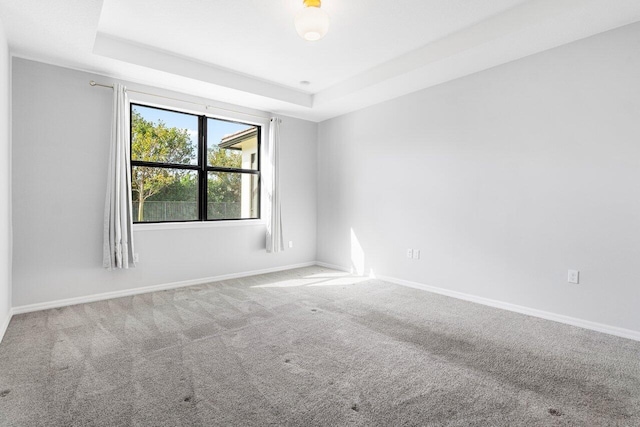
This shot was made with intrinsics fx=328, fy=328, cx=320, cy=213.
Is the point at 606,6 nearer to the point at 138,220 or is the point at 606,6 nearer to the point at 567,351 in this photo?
the point at 567,351

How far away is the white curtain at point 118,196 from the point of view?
3537 millimetres

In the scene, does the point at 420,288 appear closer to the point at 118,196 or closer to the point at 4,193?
the point at 118,196

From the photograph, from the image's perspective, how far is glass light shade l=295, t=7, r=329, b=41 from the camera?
7.94ft

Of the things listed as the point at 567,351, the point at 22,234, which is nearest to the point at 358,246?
the point at 567,351

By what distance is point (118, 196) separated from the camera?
11.7ft

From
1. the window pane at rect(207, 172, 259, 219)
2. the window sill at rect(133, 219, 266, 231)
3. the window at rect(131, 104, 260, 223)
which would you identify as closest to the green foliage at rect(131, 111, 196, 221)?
the window at rect(131, 104, 260, 223)

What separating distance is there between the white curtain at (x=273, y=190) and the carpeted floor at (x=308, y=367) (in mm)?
1604

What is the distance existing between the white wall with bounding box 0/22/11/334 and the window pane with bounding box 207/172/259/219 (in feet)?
6.59

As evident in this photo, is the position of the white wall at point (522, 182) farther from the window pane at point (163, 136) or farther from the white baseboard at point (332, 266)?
the window pane at point (163, 136)

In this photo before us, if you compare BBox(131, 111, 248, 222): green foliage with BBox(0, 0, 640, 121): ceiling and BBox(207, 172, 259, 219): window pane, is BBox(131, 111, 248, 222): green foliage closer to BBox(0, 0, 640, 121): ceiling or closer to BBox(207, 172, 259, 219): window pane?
BBox(207, 172, 259, 219): window pane

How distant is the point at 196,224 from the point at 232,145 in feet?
4.17

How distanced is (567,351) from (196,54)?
14.2 feet

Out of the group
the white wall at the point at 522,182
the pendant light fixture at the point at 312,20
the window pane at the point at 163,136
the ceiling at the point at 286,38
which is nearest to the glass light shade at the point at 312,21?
the pendant light fixture at the point at 312,20

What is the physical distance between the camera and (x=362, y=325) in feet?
9.61
